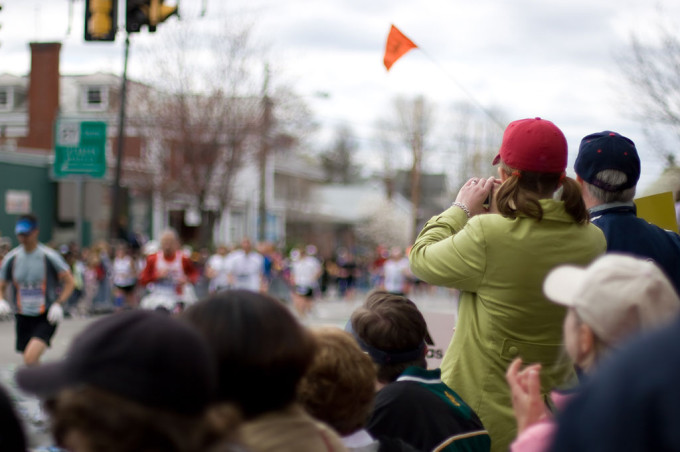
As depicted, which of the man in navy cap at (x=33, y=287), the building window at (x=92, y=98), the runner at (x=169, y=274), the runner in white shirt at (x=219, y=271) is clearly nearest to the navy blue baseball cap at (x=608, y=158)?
the man in navy cap at (x=33, y=287)

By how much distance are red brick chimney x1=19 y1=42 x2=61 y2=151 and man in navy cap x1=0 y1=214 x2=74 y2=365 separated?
36.9 meters

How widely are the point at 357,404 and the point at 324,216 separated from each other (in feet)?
235

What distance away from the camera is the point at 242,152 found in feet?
110

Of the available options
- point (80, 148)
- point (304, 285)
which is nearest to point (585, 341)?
point (80, 148)

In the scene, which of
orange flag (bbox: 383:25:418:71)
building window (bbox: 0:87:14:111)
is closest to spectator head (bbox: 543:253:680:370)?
orange flag (bbox: 383:25:418:71)

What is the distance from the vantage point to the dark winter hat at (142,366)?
5.10ft

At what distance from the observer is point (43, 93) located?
151 feet

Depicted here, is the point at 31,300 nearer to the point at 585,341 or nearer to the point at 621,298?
the point at 585,341

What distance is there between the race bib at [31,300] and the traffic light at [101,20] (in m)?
3.90

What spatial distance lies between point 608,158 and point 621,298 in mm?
1706

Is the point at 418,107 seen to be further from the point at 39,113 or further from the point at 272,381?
the point at 272,381

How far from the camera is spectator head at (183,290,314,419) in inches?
79.9

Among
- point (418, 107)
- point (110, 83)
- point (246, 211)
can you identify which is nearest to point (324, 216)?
point (418, 107)

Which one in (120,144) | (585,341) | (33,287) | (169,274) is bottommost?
(169,274)
